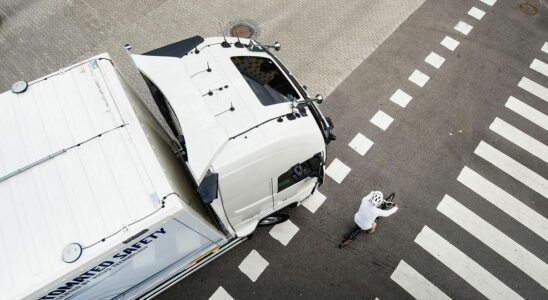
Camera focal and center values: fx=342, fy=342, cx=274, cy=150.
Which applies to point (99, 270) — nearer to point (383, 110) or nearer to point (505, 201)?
point (383, 110)

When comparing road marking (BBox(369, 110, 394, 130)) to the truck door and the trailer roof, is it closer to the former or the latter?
the truck door

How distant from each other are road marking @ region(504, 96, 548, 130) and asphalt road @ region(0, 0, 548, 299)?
0.20 metres

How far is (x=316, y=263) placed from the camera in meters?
6.91

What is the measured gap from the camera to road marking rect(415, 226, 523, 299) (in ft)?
21.9

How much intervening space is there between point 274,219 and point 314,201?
1.13 metres

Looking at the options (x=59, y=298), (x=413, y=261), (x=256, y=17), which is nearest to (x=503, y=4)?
(x=256, y=17)

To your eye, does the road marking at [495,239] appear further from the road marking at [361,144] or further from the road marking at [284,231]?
the road marking at [284,231]

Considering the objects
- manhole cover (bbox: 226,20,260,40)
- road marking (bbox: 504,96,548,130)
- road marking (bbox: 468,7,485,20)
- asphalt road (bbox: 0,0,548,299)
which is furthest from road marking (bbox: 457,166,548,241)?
manhole cover (bbox: 226,20,260,40)

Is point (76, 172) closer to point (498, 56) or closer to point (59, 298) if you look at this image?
point (59, 298)

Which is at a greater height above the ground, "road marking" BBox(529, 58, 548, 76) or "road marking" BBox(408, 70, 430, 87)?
"road marking" BBox(408, 70, 430, 87)

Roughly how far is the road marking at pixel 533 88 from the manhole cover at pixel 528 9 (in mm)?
2849

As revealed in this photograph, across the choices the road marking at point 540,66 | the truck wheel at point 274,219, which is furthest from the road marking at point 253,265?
the road marking at point 540,66

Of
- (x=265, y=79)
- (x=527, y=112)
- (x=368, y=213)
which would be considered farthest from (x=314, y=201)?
(x=527, y=112)

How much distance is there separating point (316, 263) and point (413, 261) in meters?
1.97
